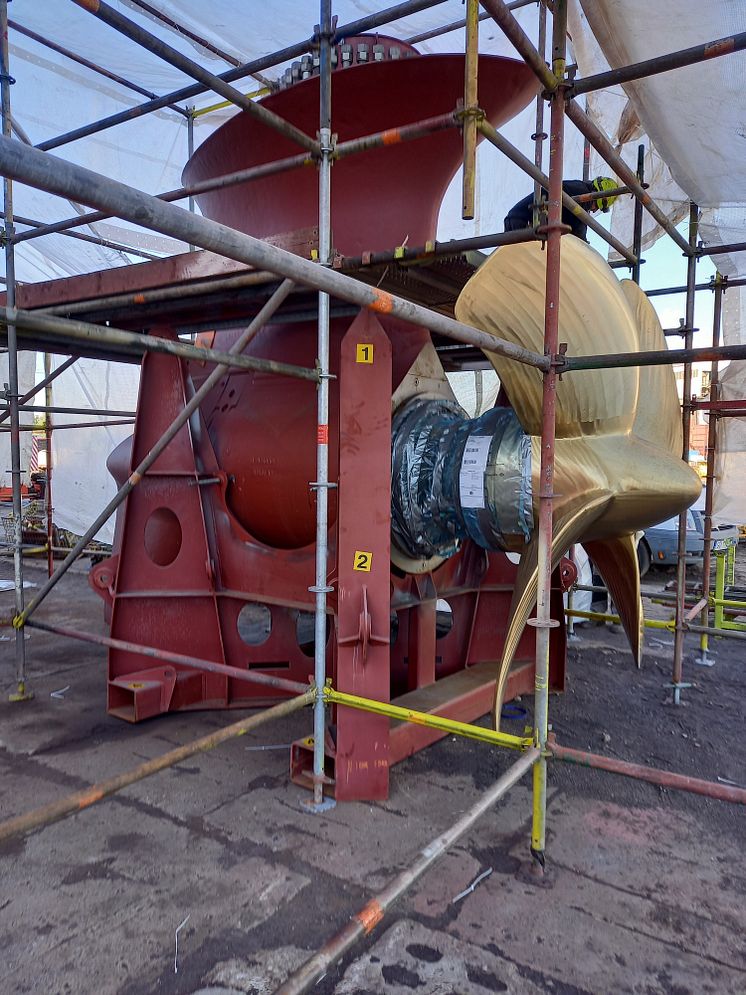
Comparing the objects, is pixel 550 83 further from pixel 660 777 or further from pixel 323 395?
pixel 660 777

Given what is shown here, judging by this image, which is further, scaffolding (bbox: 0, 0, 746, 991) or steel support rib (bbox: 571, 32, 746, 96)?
steel support rib (bbox: 571, 32, 746, 96)

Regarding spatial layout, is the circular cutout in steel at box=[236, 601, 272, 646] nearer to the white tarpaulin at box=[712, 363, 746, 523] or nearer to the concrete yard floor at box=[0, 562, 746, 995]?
the concrete yard floor at box=[0, 562, 746, 995]

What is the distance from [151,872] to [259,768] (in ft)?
3.63

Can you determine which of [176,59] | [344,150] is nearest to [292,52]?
[176,59]

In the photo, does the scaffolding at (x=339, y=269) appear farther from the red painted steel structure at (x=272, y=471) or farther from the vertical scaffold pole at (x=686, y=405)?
the vertical scaffold pole at (x=686, y=405)

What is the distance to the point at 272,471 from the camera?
4.82m

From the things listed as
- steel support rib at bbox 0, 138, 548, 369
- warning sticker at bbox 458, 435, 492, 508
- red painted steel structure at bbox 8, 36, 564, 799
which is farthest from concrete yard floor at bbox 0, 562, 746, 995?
steel support rib at bbox 0, 138, 548, 369

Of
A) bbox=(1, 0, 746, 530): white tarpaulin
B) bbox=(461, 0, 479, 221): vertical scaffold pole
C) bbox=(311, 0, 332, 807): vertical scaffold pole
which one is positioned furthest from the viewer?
bbox=(1, 0, 746, 530): white tarpaulin

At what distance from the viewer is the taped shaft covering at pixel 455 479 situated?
12.6 ft

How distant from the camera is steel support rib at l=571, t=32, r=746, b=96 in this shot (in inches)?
112

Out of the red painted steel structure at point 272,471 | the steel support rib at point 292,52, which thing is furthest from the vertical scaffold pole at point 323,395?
the red painted steel structure at point 272,471

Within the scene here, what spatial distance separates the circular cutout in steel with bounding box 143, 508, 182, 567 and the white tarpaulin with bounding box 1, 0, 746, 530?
3.49 m

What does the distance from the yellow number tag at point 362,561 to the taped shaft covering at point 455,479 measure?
0.59m

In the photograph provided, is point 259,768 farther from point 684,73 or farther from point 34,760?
point 684,73
